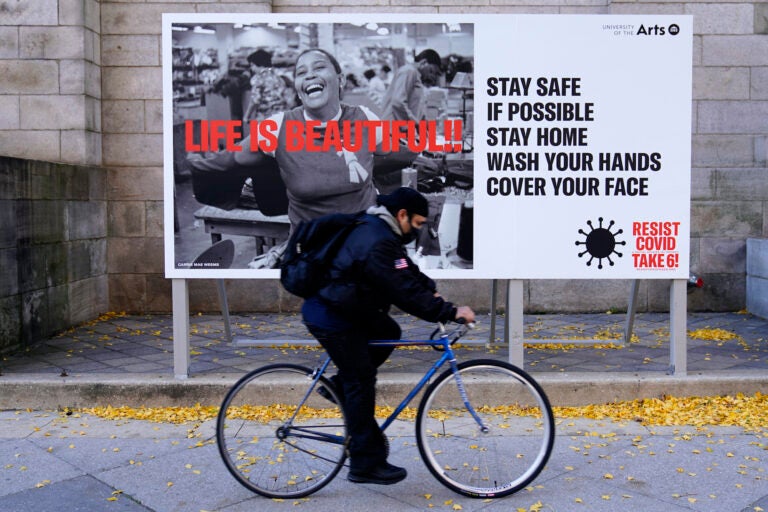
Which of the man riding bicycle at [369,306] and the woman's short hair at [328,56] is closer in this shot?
the man riding bicycle at [369,306]

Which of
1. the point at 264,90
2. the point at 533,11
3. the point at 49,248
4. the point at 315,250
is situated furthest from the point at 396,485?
the point at 533,11

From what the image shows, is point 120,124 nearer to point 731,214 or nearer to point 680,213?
point 680,213

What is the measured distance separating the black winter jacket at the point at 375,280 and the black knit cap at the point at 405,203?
0.31 ft

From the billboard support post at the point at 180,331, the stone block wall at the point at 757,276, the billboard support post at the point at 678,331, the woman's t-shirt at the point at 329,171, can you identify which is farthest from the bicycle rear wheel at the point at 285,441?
the stone block wall at the point at 757,276

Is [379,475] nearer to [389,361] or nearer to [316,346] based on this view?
[389,361]

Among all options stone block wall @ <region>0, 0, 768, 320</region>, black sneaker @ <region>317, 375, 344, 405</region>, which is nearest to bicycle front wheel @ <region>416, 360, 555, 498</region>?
black sneaker @ <region>317, 375, 344, 405</region>

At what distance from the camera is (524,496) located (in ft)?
14.2

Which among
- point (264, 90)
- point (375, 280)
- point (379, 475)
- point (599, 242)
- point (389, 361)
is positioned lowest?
point (379, 475)

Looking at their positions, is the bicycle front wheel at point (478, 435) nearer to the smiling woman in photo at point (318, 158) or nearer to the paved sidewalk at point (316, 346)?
the paved sidewalk at point (316, 346)

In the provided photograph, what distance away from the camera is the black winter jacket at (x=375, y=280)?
13.4 feet

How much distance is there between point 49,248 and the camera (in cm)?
812

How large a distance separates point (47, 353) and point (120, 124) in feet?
10.9

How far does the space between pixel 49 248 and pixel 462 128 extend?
4.50 meters

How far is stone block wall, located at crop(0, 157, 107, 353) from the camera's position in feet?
23.7
